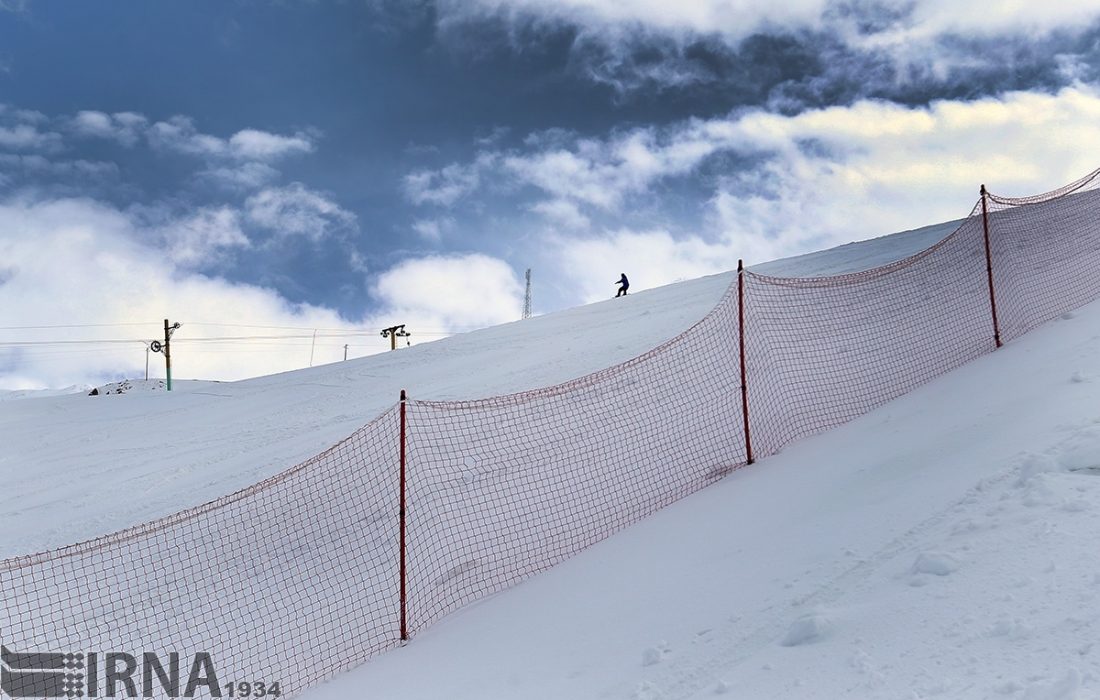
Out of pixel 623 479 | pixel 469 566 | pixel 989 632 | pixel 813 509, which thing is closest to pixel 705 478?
pixel 623 479

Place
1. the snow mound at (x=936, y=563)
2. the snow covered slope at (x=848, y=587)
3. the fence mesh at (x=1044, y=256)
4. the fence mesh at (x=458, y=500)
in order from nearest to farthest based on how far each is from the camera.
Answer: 1. the snow covered slope at (x=848, y=587)
2. the snow mound at (x=936, y=563)
3. the fence mesh at (x=458, y=500)
4. the fence mesh at (x=1044, y=256)

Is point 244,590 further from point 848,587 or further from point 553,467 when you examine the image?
point 848,587

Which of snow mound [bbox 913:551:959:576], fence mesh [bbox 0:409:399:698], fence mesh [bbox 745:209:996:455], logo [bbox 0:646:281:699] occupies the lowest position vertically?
logo [bbox 0:646:281:699]

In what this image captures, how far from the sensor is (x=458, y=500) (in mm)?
9445

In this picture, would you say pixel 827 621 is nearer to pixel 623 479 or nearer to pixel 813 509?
pixel 813 509

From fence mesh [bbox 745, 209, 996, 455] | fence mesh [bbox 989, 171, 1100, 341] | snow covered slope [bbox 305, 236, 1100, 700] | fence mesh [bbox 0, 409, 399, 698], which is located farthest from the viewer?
fence mesh [bbox 989, 171, 1100, 341]

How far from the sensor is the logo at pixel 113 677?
6.50 metres

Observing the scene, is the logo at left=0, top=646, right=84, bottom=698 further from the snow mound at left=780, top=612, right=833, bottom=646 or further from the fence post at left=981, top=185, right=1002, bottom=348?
the fence post at left=981, top=185, right=1002, bottom=348

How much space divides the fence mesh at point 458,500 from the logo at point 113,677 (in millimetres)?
38

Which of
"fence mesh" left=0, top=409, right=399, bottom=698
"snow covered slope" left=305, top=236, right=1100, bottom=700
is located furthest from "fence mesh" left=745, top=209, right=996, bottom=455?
"fence mesh" left=0, top=409, right=399, bottom=698

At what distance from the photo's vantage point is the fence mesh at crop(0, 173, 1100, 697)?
752cm

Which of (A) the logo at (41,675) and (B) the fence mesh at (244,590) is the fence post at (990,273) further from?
(A) the logo at (41,675)

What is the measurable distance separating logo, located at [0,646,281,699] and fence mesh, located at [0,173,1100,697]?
1.5 inches

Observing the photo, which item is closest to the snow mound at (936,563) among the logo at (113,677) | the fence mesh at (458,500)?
the fence mesh at (458,500)
